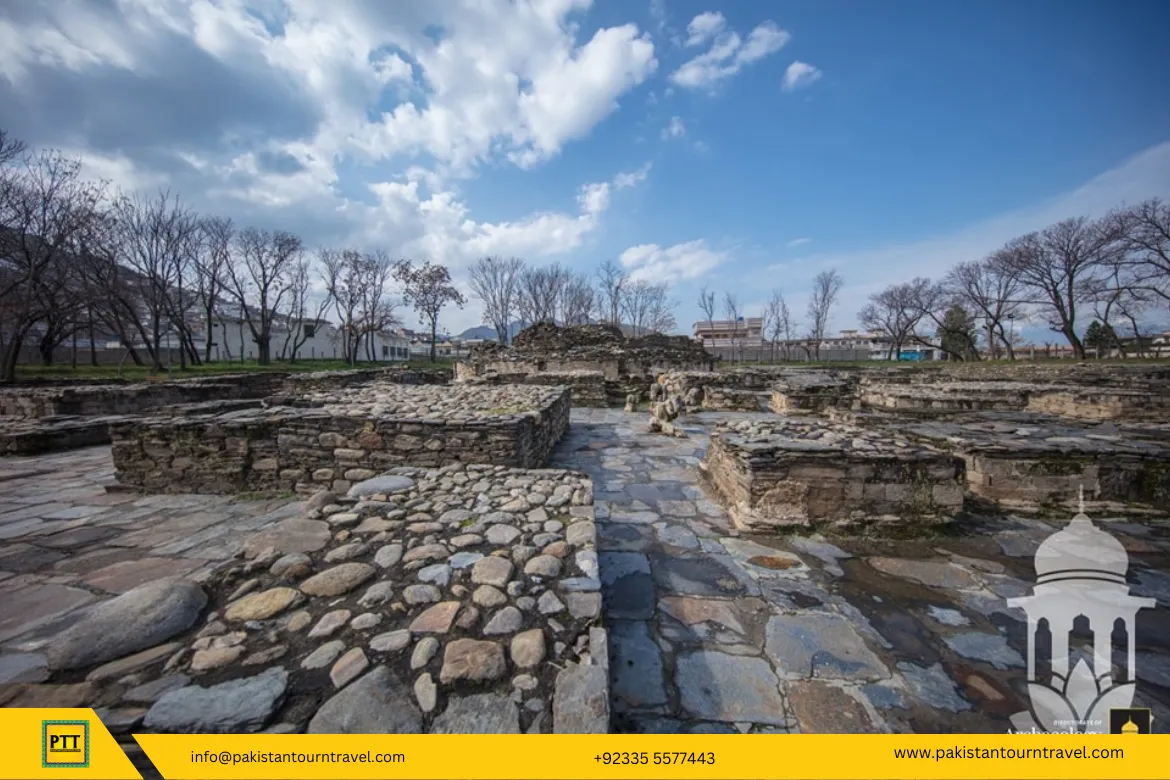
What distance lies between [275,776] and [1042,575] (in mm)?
4118

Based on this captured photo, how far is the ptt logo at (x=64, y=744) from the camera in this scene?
1.18 m

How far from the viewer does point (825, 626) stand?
2.14 metres

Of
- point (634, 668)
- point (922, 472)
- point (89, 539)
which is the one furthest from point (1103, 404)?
point (89, 539)

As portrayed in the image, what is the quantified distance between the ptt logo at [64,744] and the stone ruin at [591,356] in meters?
12.8

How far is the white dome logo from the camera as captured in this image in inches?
64.6

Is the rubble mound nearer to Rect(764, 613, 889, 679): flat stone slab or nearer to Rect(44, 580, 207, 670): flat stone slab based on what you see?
Rect(764, 613, 889, 679): flat stone slab

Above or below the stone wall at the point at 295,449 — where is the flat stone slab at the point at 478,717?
below

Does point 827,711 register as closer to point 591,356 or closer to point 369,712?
point 369,712

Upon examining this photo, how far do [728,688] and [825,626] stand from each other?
758 millimetres

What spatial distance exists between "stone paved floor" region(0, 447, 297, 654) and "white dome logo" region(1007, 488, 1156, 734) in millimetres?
4345

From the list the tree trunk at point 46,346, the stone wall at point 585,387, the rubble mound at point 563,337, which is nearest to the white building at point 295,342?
the tree trunk at point 46,346

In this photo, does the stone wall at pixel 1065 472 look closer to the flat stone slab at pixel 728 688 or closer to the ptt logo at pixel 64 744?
the flat stone slab at pixel 728 688

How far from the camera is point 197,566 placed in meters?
2.80

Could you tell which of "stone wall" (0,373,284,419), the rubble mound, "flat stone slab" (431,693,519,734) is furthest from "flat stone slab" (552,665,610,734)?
the rubble mound
